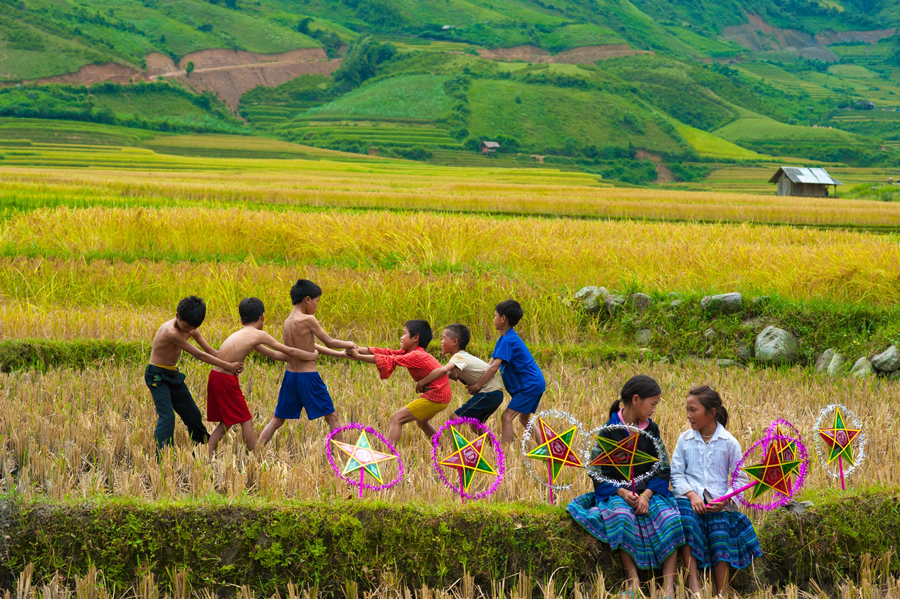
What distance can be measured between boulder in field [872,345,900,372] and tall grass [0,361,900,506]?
52 cm

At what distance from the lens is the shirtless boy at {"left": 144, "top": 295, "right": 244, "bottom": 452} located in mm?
4688

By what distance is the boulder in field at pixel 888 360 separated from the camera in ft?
22.9

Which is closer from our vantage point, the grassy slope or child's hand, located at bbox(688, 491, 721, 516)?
child's hand, located at bbox(688, 491, 721, 516)

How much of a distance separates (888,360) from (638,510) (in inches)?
188

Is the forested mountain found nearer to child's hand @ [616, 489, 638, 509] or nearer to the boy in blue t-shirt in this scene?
the boy in blue t-shirt

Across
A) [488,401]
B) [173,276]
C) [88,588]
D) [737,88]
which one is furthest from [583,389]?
[737,88]

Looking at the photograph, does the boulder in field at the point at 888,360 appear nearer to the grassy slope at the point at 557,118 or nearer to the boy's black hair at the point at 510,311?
the boy's black hair at the point at 510,311

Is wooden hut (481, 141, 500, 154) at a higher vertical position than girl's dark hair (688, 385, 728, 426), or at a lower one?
lower

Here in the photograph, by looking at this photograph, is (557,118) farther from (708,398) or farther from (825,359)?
(708,398)

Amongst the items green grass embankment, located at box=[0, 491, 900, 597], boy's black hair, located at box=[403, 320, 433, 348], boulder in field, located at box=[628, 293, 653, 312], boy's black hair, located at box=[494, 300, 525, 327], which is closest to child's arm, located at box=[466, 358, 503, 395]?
boy's black hair, located at box=[494, 300, 525, 327]

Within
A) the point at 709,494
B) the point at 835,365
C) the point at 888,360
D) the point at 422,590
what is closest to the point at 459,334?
the point at 709,494

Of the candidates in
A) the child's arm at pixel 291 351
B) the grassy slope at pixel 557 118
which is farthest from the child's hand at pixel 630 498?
the grassy slope at pixel 557 118

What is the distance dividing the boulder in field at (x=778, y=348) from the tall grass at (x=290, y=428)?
A: 0.54 metres

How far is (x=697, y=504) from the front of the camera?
361cm
